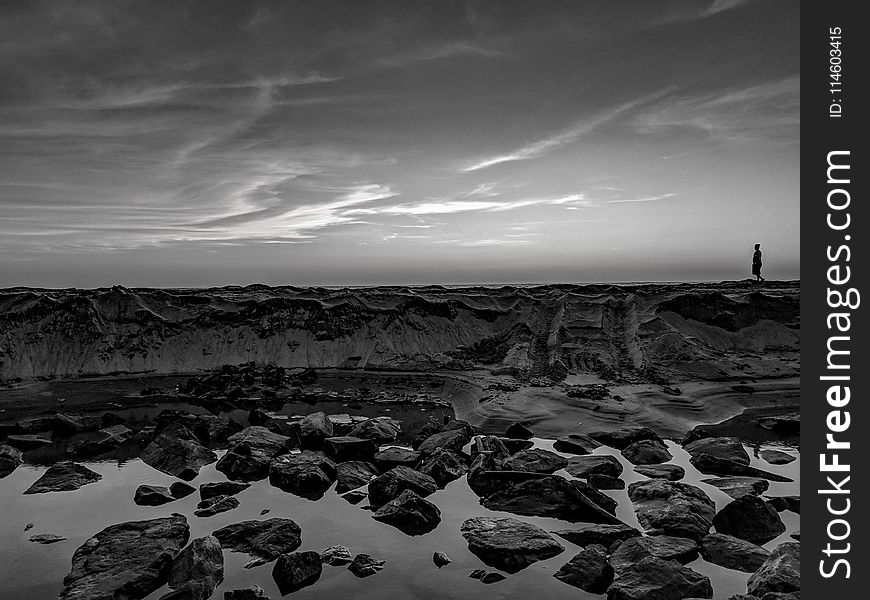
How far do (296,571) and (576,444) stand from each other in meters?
7.37

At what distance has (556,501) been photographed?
9.26 meters

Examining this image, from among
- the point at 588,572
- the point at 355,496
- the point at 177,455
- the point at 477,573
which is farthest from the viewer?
the point at 177,455

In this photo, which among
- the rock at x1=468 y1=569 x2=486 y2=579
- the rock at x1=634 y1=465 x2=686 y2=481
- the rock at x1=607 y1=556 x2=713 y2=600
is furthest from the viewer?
the rock at x1=634 y1=465 x2=686 y2=481

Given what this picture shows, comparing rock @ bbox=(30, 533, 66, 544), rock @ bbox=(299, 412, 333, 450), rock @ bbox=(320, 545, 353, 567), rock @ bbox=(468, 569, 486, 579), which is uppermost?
rock @ bbox=(299, 412, 333, 450)

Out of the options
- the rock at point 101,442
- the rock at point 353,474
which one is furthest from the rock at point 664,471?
the rock at point 101,442

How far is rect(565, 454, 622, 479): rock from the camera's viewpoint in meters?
10.9

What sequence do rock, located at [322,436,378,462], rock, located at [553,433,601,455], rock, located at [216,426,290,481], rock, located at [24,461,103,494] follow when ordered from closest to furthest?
rock, located at [24,461,103,494], rock, located at [216,426,290,481], rock, located at [322,436,378,462], rock, located at [553,433,601,455]

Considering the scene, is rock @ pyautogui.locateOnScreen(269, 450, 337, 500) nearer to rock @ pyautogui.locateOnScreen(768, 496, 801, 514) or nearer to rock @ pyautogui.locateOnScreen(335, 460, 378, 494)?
rock @ pyautogui.locateOnScreen(335, 460, 378, 494)

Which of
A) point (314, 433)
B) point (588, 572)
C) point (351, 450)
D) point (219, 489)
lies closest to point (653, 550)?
point (588, 572)

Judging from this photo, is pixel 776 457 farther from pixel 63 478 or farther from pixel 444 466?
pixel 63 478

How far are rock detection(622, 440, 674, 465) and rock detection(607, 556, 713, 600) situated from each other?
4.86 m

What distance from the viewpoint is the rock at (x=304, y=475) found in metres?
10.5

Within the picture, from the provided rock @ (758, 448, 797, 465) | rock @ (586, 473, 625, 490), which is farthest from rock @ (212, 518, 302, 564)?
rock @ (758, 448, 797, 465)

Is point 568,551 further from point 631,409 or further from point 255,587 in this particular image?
point 631,409
